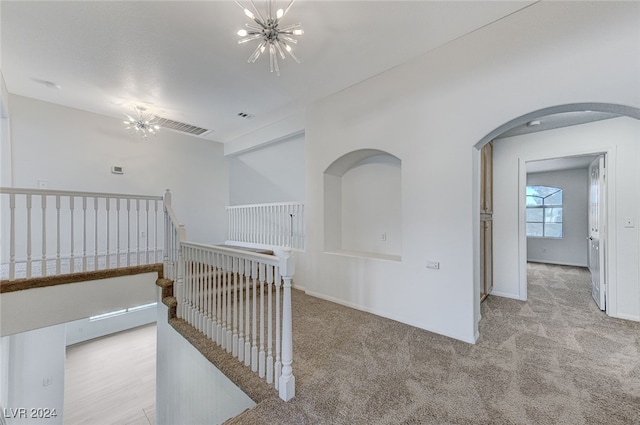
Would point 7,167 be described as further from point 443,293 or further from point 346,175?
point 443,293

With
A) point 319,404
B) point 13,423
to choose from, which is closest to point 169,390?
point 319,404

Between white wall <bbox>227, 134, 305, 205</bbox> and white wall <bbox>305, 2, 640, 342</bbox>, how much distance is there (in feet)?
6.66

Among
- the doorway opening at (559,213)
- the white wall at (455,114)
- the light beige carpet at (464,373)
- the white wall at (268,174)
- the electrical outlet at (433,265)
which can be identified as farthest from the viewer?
the doorway opening at (559,213)

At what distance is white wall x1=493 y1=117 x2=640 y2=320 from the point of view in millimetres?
3057

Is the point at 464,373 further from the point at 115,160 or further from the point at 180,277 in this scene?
the point at 115,160

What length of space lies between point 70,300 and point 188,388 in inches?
64.4

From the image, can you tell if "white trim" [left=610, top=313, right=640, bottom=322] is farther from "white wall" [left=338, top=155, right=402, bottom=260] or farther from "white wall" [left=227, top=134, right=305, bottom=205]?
"white wall" [left=227, top=134, right=305, bottom=205]

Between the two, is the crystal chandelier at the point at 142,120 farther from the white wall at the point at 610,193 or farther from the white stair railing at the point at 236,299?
the white wall at the point at 610,193

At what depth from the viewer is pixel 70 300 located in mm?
2779

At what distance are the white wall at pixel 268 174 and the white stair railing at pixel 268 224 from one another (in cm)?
64

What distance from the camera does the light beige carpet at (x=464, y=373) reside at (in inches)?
63.1

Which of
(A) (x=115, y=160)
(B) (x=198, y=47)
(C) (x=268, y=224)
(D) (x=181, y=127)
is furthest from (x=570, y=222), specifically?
(A) (x=115, y=160)

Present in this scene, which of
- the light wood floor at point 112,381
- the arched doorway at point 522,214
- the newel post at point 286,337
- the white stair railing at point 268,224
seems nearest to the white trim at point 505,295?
the arched doorway at point 522,214

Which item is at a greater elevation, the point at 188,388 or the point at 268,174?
the point at 268,174
